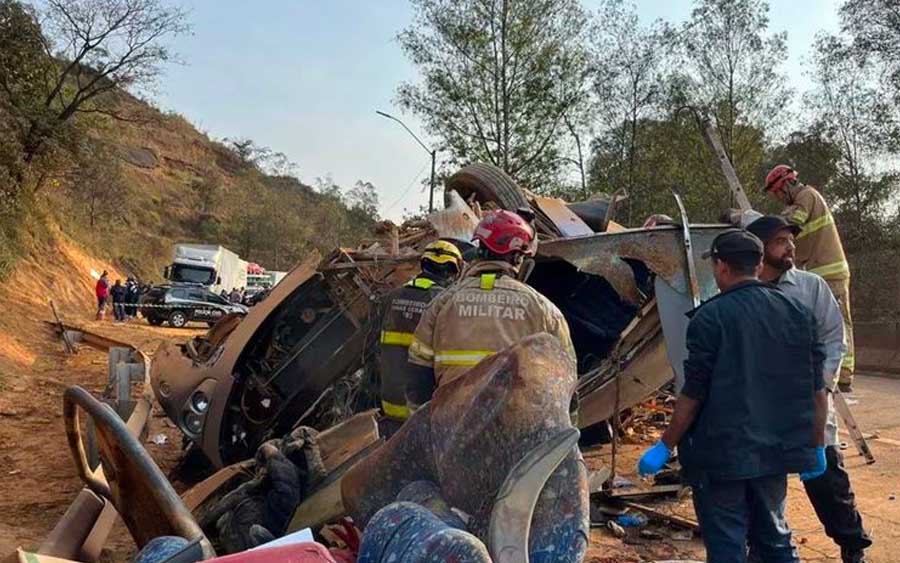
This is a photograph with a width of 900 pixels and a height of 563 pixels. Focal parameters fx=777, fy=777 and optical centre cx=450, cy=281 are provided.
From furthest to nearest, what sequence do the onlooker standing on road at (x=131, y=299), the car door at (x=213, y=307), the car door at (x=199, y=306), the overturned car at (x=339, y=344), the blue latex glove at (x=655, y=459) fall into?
1. the onlooker standing on road at (x=131, y=299)
2. the car door at (x=213, y=307)
3. the car door at (x=199, y=306)
4. the overturned car at (x=339, y=344)
5. the blue latex glove at (x=655, y=459)

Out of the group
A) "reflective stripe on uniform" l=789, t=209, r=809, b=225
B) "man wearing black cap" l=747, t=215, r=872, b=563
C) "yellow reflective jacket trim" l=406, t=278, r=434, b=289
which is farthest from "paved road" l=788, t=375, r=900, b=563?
"yellow reflective jacket trim" l=406, t=278, r=434, b=289

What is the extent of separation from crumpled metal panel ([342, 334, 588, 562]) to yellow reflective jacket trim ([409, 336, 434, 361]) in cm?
87

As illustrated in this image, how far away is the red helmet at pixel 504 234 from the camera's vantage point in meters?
3.26

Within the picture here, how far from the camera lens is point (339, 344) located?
16.8 feet

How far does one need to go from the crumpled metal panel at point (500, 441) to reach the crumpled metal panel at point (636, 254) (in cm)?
221

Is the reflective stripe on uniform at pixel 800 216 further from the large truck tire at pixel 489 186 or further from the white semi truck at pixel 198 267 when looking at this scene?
the white semi truck at pixel 198 267

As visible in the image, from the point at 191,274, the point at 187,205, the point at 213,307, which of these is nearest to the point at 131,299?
the point at 213,307

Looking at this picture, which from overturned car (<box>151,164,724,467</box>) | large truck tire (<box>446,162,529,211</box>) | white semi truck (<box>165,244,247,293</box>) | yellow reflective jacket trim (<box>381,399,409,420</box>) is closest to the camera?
yellow reflective jacket trim (<box>381,399,409,420</box>)

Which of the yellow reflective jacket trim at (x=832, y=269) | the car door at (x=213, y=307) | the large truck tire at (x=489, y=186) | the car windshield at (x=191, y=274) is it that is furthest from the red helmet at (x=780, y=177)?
the car windshield at (x=191, y=274)

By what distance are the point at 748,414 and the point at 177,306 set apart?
23810 mm

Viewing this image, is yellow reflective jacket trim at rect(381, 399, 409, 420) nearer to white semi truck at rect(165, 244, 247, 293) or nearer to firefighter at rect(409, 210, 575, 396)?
firefighter at rect(409, 210, 575, 396)

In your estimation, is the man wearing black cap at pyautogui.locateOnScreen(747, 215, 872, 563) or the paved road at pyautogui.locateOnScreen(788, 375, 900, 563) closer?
the man wearing black cap at pyautogui.locateOnScreen(747, 215, 872, 563)

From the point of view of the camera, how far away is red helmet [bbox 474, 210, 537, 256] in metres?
3.26

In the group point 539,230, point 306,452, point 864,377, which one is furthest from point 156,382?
point 864,377
